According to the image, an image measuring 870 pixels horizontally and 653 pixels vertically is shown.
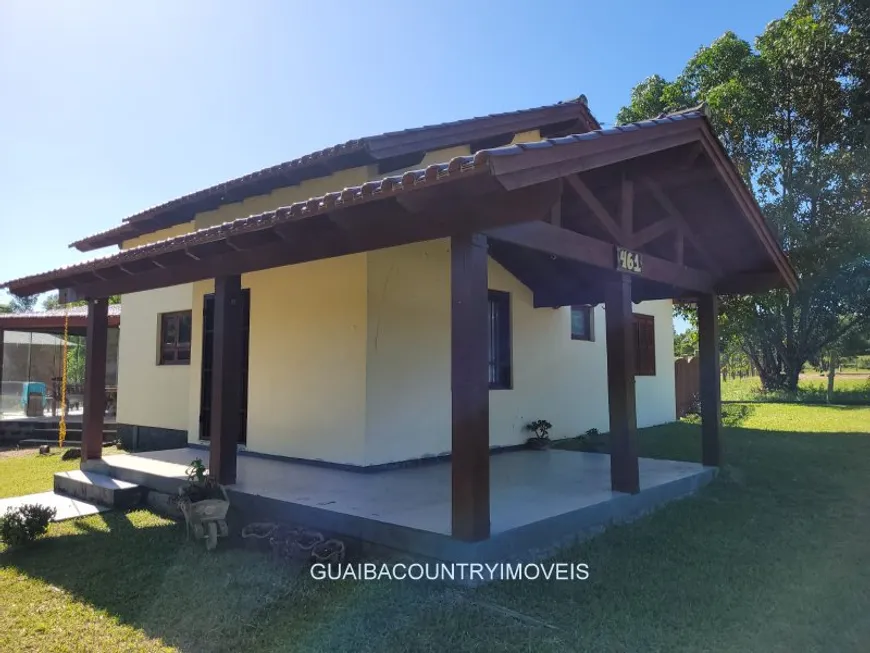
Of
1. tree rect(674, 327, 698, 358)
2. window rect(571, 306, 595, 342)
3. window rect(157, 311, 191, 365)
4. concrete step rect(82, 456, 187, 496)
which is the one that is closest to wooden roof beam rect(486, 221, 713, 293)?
window rect(571, 306, 595, 342)

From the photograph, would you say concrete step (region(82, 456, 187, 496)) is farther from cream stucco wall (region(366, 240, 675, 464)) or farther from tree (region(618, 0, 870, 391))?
tree (region(618, 0, 870, 391))

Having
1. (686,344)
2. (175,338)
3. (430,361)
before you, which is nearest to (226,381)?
(430,361)

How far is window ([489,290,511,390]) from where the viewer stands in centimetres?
824

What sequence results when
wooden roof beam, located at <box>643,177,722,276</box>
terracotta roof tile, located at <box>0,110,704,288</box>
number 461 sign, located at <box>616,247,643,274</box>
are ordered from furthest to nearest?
wooden roof beam, located at <box>643,177,722,276</box>
number 461 sign, located at <box>616,247,643,274</box>
terracotta roof tile, located at <box>0,110,704,288</box>

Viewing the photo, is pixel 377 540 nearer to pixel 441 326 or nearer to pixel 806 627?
pixel 806 627

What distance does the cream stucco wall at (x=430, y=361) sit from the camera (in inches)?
253

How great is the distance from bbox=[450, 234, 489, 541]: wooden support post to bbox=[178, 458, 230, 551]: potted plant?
2.20m

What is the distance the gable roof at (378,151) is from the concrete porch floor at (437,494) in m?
3.26

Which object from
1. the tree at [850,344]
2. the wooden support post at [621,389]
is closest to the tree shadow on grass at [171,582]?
the wooden support post at [621,389]

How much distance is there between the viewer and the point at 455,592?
359 cm

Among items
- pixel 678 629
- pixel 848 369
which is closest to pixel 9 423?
pixel 678 629

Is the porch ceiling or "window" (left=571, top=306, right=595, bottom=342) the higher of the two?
the porch ceiling

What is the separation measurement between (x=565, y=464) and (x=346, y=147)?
14.6 feet

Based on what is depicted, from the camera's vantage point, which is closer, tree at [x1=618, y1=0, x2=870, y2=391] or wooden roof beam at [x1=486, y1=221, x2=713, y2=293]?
wooden roof beam at [x1=486, y1=221, x2=713, y2=293]
